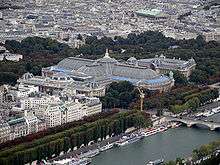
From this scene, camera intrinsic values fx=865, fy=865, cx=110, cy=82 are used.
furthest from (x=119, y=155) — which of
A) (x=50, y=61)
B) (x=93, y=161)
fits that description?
(x=50, y=61)

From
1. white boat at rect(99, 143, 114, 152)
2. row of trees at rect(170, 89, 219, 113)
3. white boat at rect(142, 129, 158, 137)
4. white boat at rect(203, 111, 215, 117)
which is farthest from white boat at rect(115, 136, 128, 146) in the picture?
white boat at rect(203, 111, 215, 117)

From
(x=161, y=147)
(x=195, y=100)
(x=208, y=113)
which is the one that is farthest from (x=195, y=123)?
(x=161, y=147)

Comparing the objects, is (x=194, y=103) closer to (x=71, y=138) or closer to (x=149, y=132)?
(x=149, y=132)

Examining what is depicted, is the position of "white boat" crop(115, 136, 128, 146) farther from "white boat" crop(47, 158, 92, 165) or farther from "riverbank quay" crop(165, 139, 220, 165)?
"riverbank quay" crop(165, 139, 220, 165)

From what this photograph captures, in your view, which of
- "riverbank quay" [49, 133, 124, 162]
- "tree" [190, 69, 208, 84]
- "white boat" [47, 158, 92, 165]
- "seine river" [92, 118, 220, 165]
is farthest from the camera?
"tree" [190, 69, 208, 84]

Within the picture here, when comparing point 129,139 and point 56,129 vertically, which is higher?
point 56,129

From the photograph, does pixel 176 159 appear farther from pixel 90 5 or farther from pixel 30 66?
pixel 90 5

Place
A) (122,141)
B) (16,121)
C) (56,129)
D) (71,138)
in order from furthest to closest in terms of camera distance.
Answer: (122,141), (56,129), (16,121), (71,138)

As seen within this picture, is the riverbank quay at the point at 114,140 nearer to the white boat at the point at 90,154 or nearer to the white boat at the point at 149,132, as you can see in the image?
the white boat at the point at 149,132
